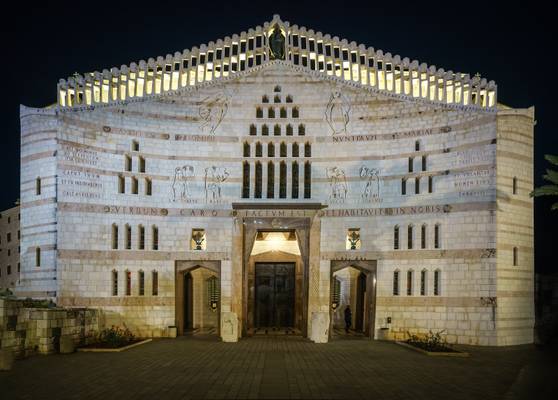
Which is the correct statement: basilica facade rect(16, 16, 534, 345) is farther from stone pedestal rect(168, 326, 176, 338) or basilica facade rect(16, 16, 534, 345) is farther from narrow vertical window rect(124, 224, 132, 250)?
stone pedestal rect(168, 326, 176, 338)

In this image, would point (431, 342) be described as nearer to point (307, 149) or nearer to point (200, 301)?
point (307, 149)

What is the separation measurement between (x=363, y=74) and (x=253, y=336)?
16.1m

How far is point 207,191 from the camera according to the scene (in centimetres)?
2806

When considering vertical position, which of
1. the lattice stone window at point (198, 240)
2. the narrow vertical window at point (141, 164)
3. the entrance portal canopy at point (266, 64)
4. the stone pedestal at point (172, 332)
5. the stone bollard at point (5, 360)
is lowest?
the stone pedestal at point (172, 332)

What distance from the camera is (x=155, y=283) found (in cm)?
2756

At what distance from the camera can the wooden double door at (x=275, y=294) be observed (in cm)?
3259

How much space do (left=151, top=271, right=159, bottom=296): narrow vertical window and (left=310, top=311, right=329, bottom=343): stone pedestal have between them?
348 inches

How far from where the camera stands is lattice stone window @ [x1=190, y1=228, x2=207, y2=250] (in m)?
27.9

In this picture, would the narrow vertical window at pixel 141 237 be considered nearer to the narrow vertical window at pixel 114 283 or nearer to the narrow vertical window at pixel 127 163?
the narrow vertical window at pixel 114 283

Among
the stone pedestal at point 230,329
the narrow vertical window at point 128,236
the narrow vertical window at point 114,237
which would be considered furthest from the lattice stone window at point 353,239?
the narrow vertical window at point 114,237

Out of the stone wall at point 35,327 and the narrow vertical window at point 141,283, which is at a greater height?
the narrow vertical window at point 141,283

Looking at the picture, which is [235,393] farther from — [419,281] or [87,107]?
[87,107]

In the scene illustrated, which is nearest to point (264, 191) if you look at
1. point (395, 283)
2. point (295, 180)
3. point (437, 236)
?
point (295, 180)

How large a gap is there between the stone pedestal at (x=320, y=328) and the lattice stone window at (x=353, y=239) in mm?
4078
